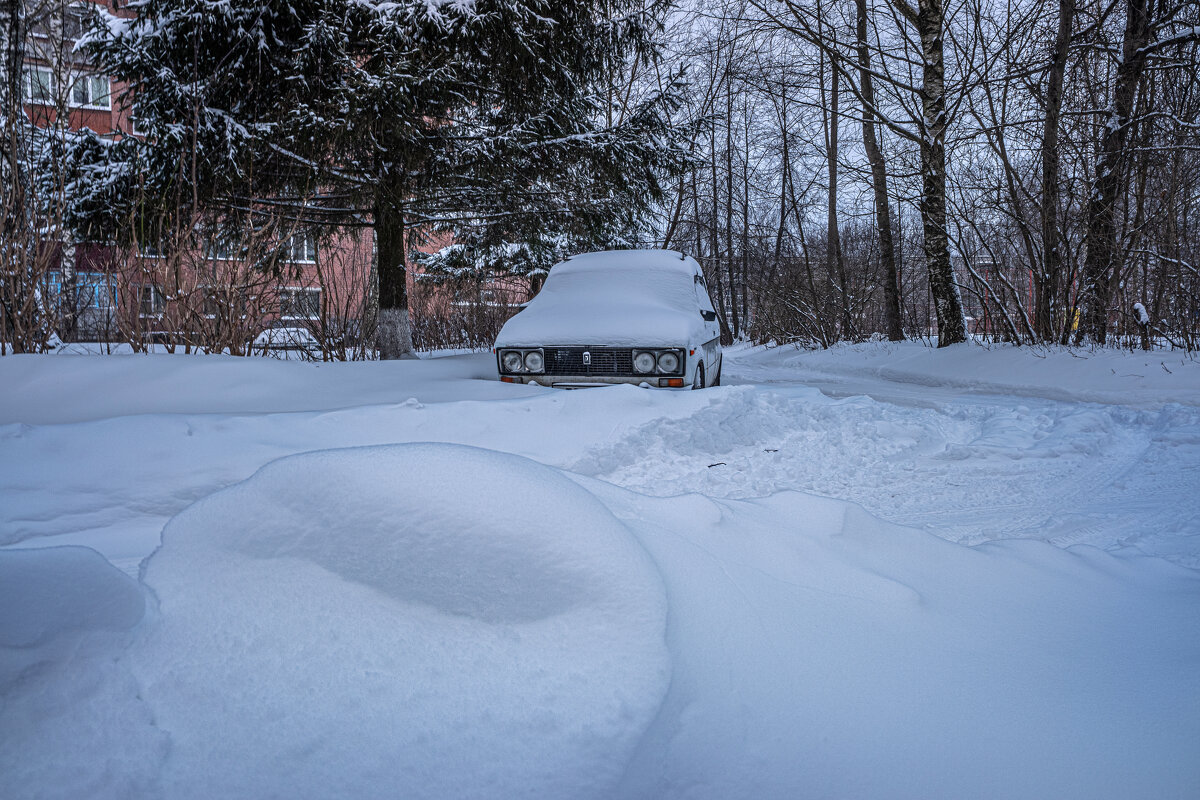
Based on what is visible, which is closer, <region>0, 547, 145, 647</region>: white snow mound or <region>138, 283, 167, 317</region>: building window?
<region>0, 547, 145, 647</region>: white snow mound

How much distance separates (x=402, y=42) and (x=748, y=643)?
8.29m

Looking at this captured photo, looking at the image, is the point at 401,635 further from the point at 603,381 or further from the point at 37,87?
the point at 37,87

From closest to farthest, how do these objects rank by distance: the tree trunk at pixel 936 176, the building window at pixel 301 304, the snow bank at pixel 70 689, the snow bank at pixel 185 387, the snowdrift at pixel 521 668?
the snow bank at pixel 70 689, the snowdrift at pixel 521 668, the snow bank at pixel 185 387, the building window at pixel 301 304, the tree trunk at pixel 936 176

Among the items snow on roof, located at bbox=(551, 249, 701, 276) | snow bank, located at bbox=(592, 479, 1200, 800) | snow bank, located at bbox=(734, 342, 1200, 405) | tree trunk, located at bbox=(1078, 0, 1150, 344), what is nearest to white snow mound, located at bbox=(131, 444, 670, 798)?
snow bank, located at bbox=(592, 479, 1200, 800)

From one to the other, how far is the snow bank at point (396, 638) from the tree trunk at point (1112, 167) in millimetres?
9343

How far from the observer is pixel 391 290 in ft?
30.6

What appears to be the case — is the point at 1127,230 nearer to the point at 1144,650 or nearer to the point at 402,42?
the point at 1144,650

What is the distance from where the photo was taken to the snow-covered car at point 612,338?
5.40m

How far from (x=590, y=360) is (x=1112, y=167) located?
747cm

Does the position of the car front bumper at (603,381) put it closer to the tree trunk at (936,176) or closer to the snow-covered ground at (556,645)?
the snow-covered ground at (556,645)

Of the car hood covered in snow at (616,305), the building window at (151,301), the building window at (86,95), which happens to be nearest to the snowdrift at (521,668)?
the car hood covered in snow at (616,305)

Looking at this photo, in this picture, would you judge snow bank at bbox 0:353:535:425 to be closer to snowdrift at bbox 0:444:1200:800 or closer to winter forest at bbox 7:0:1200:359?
winter forest at bbox 7:0:1200:359

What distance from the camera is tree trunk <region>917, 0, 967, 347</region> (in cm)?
987

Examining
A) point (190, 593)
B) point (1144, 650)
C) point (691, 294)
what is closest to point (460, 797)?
point (190, 593)
